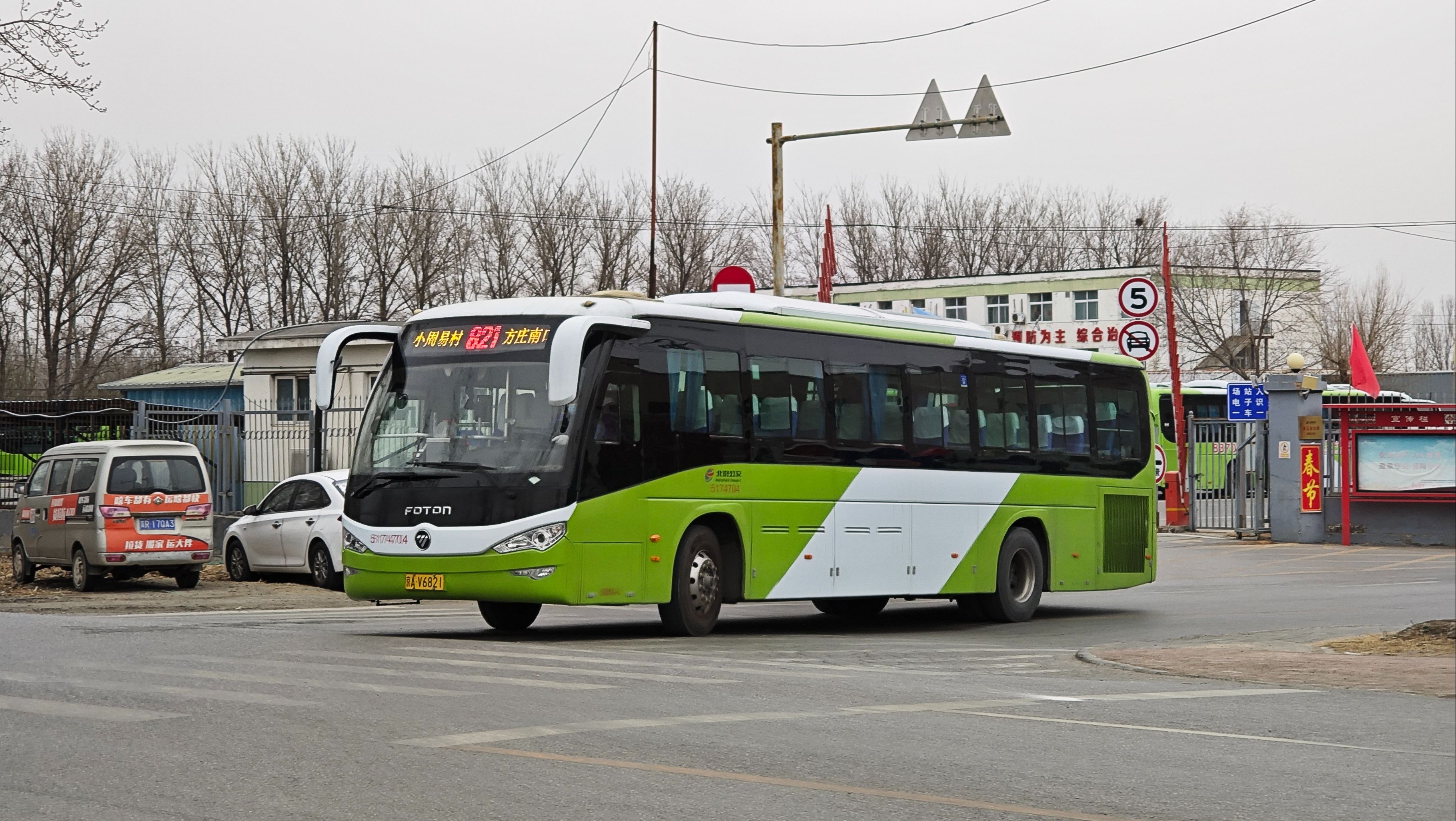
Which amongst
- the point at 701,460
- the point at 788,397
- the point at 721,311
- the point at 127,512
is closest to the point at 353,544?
the point at 701,460

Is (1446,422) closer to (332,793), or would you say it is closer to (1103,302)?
(332,793)

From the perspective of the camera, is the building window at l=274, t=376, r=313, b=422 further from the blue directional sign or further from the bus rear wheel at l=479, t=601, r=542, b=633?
the bus rear wheel at l=479, t=601, r=542, b=633

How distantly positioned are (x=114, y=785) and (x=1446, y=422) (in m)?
28.1

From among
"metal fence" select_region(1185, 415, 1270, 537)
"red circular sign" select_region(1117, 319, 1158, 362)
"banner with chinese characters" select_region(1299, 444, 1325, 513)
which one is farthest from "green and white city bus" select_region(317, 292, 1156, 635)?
"metal fence" select_region(1185, 415, 1270, 537)

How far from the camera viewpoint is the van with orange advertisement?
73.5ft

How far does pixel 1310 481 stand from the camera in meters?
32.3

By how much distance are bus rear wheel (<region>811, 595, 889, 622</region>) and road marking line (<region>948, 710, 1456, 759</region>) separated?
9.58 m

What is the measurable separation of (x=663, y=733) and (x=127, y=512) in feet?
50.8

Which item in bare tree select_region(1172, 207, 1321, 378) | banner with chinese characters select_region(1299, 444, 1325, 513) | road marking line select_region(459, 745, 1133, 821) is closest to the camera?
road marking line select_region(459, 745, 1133, 821)

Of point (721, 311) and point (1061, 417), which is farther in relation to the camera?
point (1061, 417)

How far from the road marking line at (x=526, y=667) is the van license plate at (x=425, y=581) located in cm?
144

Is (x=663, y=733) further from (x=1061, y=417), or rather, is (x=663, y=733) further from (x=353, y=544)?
(x=1061, y=417)

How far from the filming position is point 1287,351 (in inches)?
2918

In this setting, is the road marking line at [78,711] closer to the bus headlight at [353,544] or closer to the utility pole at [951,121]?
the bus headlight at [353,544]
